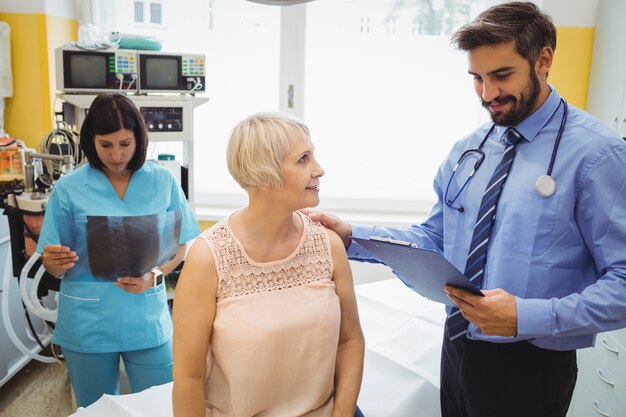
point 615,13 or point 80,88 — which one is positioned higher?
point 615,13

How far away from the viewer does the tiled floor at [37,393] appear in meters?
2.66

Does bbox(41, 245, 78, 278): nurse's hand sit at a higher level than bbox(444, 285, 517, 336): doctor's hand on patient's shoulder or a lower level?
lower

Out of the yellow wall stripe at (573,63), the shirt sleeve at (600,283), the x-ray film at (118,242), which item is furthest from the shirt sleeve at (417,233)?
the yellow wall stripe at (573,63)

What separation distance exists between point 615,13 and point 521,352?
231cm

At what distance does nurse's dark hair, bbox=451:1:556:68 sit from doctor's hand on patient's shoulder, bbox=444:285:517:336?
534mm

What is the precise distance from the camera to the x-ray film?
177cm

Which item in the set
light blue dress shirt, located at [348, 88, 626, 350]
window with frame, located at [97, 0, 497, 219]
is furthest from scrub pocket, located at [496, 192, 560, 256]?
window with frame, located at [97, 0, 497, 219]

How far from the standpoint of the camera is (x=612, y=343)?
94.0 inches

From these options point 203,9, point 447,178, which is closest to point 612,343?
point 447,178

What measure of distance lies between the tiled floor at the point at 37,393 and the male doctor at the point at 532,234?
2132mm

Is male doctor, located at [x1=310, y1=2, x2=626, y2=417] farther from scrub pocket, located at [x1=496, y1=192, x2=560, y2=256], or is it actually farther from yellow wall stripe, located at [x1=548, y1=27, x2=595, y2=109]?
yellow wall stripe, located at [x1=548, y1=27, x2=595, y2=109]

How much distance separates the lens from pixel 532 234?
1263 mm

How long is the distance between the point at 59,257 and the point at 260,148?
98 centimetres

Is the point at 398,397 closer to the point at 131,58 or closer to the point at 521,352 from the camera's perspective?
the point at 521,352
